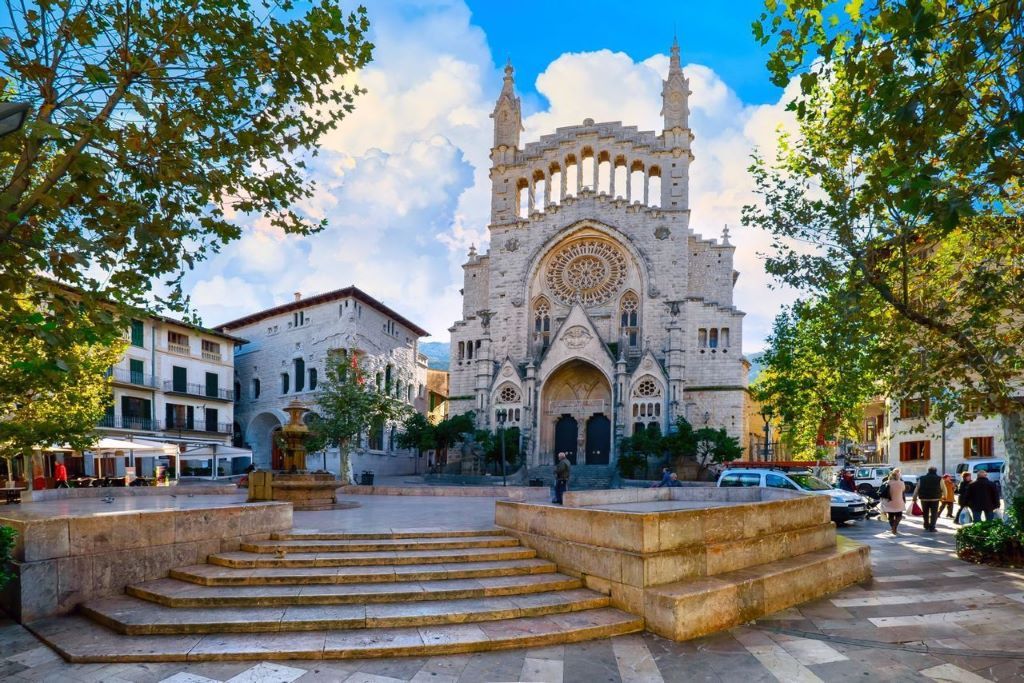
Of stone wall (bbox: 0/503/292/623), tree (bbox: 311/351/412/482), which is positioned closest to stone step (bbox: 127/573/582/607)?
stone wall (bbox: 0/503/292/623)

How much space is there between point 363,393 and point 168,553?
21.8m

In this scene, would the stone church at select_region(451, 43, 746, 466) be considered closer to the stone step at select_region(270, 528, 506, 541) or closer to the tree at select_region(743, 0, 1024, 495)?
the tree at select_region(743, 0, 1024, 495)

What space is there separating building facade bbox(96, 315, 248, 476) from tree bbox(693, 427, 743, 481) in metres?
26.4

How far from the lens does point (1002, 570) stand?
1038 centimetres

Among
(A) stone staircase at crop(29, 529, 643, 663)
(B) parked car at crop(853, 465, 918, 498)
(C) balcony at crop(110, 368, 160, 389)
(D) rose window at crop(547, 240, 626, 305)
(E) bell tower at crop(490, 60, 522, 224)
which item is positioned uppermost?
(E) bell tower at crop(490, 60, 522, 224)

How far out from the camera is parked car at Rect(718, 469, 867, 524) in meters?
17.3

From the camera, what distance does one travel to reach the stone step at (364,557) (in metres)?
7.84

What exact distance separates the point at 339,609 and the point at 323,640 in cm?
72

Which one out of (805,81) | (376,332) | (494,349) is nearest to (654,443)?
(494,349)

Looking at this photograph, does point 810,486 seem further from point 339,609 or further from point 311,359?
point 311,359

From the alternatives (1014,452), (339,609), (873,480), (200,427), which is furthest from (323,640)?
(200,427)

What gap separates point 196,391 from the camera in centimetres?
3912

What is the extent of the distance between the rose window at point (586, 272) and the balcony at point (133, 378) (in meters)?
25.1

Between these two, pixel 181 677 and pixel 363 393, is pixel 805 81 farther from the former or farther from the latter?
pixel 363 393
